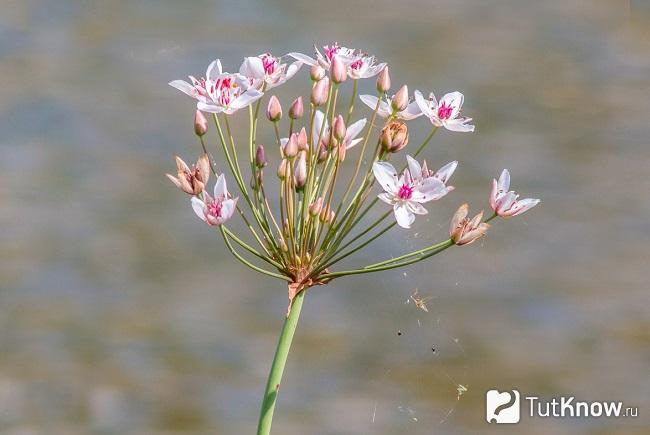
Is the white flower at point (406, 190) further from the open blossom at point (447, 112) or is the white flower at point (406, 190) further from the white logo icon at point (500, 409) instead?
the white logo icon at point (500, 409)

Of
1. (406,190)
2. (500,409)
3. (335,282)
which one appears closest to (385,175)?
(406,190)

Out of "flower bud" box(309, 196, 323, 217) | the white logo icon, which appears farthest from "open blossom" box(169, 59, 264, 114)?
the white logo icon

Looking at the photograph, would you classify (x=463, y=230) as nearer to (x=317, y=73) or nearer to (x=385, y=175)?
(x=385, y=175)

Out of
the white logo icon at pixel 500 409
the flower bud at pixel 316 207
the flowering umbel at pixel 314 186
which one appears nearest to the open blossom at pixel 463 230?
the flowering umbel at pixel 314 186

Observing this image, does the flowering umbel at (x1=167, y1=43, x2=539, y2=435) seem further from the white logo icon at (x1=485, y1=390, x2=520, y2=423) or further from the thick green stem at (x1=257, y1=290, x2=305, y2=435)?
the white logo icon at (x1=485, y1=390, x2=520, y2=423)

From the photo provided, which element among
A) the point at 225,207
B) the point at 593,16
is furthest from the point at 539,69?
the point at 225,207

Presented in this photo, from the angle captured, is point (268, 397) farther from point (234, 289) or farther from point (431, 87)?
point (431, 87)
